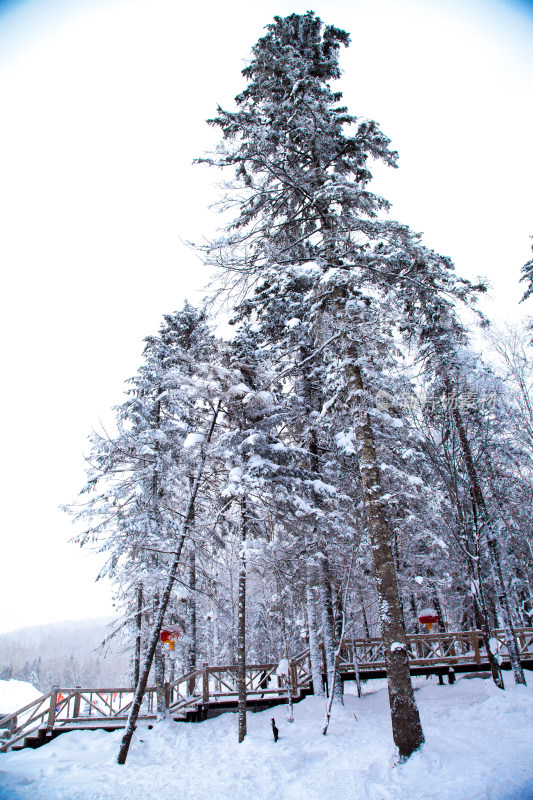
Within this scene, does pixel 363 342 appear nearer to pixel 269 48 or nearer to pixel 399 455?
pixel 399 455

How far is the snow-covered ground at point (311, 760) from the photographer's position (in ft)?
19.1

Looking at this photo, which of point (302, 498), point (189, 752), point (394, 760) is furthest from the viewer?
point (302, 498)

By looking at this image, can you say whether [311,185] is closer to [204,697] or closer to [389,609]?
[389,609]

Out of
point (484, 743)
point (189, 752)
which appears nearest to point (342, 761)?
point (484, 743)

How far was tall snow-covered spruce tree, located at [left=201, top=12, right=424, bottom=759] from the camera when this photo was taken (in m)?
8.99

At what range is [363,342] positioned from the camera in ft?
30.9

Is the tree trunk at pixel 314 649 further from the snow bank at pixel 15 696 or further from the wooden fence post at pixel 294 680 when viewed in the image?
the snow bank at pixel 15 696

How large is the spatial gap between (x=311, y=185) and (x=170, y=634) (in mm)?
15478

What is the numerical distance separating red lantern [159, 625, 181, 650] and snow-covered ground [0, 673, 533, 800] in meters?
2.59

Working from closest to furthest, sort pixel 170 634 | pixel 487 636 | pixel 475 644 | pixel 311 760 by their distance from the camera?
pixel 311 760
pixel 487 636
pixel 170 634
pixel 475 644

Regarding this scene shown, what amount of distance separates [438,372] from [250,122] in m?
10.2

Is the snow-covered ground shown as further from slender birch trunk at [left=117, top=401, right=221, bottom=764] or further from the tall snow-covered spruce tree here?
the tall snow-covered spruce tree

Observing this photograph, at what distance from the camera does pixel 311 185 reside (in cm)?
1078

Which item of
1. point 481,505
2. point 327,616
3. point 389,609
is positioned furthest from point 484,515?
point 327,616
